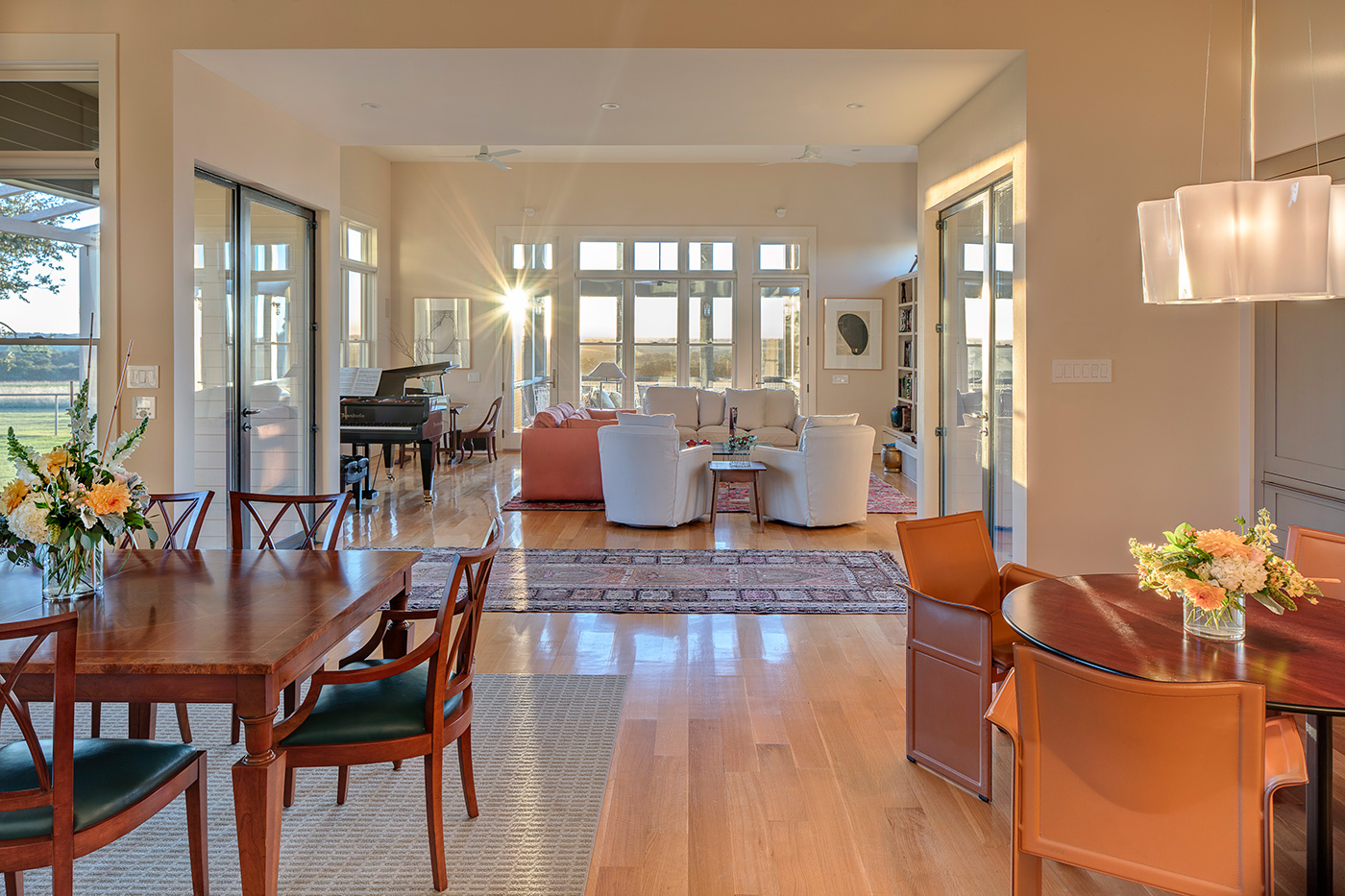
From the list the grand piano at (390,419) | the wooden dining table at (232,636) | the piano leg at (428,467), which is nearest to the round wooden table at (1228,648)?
the wooden dining table at (232,636)

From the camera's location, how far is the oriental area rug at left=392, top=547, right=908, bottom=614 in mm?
4984

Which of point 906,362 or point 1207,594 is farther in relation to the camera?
point 906,362

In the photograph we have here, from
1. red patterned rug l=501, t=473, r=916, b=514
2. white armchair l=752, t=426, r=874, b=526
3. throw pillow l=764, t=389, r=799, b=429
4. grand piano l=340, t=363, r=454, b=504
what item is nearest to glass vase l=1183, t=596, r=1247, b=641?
white armchair l=752, t=426, r=874, b=526

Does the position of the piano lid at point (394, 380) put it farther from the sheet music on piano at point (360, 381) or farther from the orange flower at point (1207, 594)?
the orange flower at point (1207, 594)

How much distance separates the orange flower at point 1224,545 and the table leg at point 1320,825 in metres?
0.43

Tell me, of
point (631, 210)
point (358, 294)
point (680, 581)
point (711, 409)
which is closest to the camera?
point (680, 581)

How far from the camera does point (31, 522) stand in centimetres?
220

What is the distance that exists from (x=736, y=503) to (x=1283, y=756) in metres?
6.52

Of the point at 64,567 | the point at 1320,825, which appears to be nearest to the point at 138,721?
the point at 64,567

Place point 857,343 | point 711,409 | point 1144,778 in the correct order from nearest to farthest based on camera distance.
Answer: point 1144,778 < point 711,409 < point 857,343

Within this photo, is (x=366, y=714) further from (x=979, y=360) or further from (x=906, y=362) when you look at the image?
(x=906, y=362)

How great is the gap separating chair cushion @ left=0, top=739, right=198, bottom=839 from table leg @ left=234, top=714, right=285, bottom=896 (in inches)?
8.0

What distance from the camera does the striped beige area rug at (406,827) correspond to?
90.4 inches

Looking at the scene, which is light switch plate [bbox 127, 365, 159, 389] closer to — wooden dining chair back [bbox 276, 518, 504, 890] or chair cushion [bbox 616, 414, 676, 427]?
wooden dining chair back [bbox 276, 518, 504, 890]
